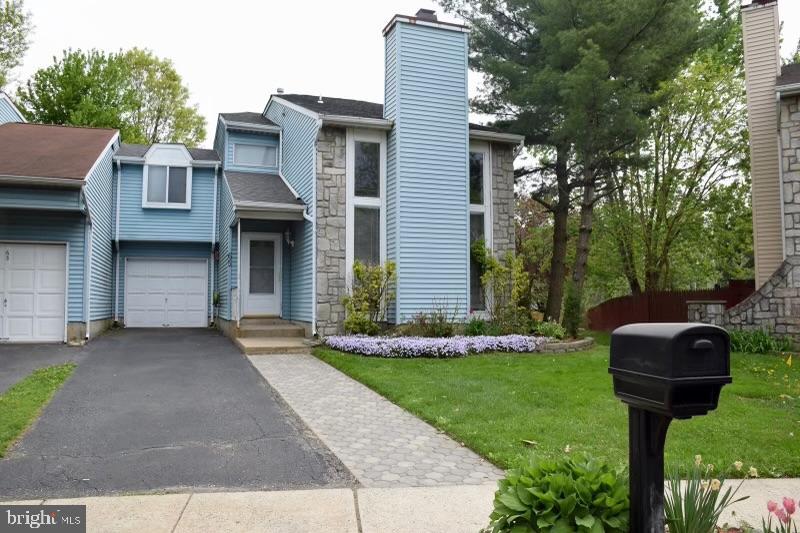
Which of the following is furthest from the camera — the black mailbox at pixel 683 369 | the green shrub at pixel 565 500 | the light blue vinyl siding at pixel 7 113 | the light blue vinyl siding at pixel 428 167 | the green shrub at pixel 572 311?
the light blue vinyl siding at pixel 7 113

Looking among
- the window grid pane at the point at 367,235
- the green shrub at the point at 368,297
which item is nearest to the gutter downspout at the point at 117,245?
the window grid pane at the point at 367,235

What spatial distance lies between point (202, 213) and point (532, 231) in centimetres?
1316

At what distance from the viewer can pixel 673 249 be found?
18.5 meters

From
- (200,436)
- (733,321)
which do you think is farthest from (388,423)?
(733,321)

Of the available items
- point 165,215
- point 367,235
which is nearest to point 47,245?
point 165,215

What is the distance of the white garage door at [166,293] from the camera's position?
55.4ft

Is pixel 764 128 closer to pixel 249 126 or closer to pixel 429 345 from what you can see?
pixel 429 345

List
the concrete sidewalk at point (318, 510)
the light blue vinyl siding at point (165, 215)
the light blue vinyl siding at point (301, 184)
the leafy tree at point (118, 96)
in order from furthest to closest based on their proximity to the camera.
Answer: the leafy tree at point (118, 96), the light blue vinyl siding at point (165, 215), the light blue vinyl siding at point (301, 184), the concrete sidewalk at point (318, 510)

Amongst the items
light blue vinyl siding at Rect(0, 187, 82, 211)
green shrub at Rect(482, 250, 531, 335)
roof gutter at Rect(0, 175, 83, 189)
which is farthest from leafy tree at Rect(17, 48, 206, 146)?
green shrub at Rect(482, 250, 531, 335)

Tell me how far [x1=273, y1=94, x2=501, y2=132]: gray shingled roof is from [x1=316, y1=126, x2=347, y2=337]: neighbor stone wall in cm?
91

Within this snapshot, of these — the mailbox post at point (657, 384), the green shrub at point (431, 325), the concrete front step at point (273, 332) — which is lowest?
the concrete front step at point (273, 332)

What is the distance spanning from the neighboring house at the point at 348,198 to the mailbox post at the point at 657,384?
9.81m

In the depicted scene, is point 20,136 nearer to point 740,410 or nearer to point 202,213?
point 202,213

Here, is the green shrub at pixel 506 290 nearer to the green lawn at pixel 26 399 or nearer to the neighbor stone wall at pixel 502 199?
the neighbor stone wall at pixel 502 199
